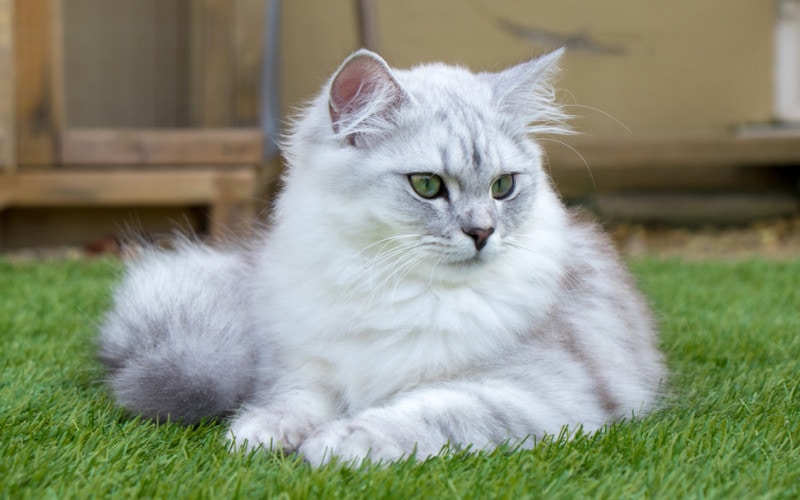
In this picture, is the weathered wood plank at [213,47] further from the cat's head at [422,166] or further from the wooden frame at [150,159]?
the cat's head at [422,166]

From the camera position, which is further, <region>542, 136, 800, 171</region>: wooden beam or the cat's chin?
<region>542, 136, 800, 171</region>: wooden beam

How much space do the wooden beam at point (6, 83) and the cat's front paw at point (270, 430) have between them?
8.83 ft

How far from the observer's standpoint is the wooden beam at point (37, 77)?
155 inches

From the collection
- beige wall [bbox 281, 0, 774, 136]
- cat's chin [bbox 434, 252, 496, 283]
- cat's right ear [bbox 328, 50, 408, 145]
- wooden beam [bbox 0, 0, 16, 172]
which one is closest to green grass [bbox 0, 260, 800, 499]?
cat's chin [bbox 434, 252, 496, 283]

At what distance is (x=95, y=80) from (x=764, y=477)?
354 centimetres

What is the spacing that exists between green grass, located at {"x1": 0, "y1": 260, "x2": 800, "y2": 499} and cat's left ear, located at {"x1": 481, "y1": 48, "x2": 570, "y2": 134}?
714 millimetres

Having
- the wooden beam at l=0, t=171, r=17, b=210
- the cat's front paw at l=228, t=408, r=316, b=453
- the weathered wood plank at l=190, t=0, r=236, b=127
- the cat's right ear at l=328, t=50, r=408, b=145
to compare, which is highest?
the cat's right ear at l=328, t=50, r=408, b=145

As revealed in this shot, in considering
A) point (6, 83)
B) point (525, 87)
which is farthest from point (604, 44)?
point (525, 87)

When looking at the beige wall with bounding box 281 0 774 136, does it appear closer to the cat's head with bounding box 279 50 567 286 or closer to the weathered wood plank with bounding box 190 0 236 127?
the weathered wood plank with bounding box 190 0 236 127

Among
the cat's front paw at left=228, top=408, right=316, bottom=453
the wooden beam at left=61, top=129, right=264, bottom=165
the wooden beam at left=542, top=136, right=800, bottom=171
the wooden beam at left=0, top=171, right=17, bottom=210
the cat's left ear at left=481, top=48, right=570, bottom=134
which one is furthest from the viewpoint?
the wooden beam at left=542, top=136, right=800, bottom=171

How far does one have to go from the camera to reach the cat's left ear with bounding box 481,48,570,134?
1951 mm

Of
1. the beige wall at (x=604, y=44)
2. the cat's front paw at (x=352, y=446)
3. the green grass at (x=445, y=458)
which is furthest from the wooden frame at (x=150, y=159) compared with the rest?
the cat's front paw at (x=352, y=446)

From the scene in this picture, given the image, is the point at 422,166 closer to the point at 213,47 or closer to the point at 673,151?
the point at 213,47

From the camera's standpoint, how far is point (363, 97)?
6.11 ft
